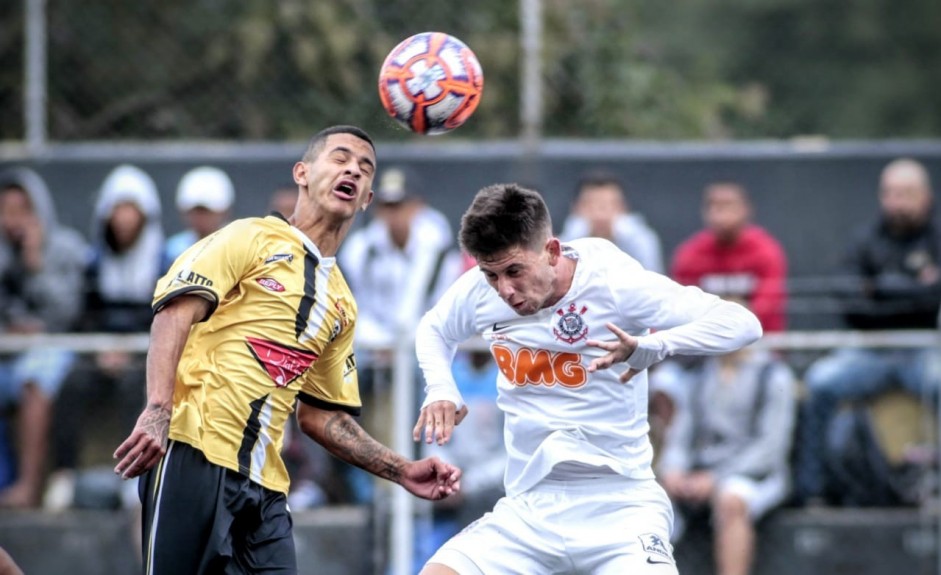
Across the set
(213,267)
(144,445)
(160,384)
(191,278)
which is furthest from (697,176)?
(144,445)

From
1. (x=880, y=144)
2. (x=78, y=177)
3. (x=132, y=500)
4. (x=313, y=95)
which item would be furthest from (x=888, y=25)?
(x=132, y=500)

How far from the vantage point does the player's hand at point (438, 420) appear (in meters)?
5.92

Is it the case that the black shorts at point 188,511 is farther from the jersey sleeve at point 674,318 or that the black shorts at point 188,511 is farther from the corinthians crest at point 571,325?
the jersey sleeve at point 674,318

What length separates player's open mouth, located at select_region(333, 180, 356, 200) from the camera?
19.9 ft

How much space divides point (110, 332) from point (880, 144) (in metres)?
5.54

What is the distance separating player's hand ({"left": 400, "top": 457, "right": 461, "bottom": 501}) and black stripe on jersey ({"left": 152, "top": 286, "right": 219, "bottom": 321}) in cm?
109

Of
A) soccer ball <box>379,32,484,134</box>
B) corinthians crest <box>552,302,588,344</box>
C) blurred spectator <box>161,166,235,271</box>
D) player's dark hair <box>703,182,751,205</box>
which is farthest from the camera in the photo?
player's dark hair <box>703,182,751,205</box>

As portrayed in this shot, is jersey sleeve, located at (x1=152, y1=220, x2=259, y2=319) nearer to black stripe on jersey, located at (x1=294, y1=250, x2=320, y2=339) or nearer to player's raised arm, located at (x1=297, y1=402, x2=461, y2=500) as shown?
black stripe on jersey, located at (x1=294, y1=250, x2=320, y2=339)

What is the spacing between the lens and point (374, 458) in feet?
20.7

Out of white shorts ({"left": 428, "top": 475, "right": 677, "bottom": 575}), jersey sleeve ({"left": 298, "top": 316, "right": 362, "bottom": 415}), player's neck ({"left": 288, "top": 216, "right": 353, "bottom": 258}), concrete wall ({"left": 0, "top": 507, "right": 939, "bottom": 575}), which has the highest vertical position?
player's neck ({"left": 288, "top": 216, "right": 353, "bottom": 258})

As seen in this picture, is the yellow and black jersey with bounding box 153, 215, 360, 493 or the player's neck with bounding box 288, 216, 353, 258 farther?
the player's neck with bounding box 288, 216, 353, 258

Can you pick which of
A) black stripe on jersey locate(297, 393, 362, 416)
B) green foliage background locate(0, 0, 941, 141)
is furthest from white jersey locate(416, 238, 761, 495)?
green foliage background locate(0, 0, 941, 141)

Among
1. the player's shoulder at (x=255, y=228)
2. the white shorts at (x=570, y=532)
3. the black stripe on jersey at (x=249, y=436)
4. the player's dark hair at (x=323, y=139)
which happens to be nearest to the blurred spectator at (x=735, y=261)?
the white shorts at (x=570, y=532)

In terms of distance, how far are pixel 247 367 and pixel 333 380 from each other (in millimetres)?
569
